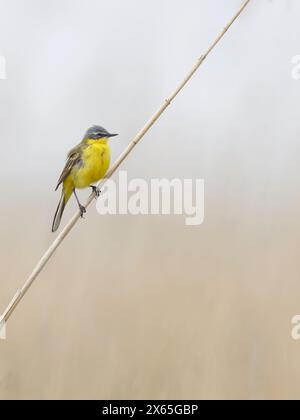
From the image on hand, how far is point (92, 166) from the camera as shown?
6.60 ft

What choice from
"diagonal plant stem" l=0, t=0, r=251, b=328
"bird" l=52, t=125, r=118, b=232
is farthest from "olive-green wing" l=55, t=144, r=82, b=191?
"diagonal plant stem" l=0, t=0, r=251, b=328

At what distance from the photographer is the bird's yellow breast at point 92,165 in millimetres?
2010

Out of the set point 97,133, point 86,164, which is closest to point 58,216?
point 86,164

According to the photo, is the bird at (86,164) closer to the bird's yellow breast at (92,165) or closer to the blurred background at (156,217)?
the bird's yellow breast at (92,165)

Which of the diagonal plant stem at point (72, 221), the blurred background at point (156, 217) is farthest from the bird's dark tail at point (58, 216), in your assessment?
the diagonal plant stem at point (72, 221)

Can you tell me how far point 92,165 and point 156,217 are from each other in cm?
34

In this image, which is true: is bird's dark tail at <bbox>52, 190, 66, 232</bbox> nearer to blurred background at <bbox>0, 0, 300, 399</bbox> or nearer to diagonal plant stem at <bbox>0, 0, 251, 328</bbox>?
blurred background at <bbox>0, 0, 300, 399</bbox>

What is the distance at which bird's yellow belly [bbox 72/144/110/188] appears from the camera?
6.59 feet

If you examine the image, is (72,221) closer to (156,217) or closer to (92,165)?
(92,165)

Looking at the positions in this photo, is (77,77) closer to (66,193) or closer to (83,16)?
(83,16)

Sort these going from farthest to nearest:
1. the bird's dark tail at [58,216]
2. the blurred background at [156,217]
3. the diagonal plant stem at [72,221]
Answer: the bird's dark tail at [58,216] → the blurred background at [156,217] → the diagonal plant stem at [72,221]

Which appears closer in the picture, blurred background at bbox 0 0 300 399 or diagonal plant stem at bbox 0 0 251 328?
diagonal plant stem at bbox 0 0 251 328

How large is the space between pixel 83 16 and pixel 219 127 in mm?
796
